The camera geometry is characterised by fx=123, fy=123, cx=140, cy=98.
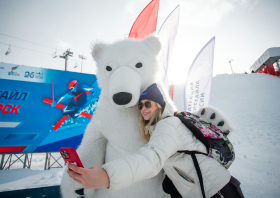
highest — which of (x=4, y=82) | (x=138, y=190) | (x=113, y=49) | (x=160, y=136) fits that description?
(x=113, y=49)

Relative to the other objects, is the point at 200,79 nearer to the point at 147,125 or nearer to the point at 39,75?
the point at 147,125

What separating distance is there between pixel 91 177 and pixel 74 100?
5385 millimetres

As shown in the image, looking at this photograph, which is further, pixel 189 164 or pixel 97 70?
pixel 97 70

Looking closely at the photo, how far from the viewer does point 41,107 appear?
15.7ft

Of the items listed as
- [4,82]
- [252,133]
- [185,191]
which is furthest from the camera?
[252,133]

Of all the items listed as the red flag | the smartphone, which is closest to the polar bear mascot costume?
the smartphone

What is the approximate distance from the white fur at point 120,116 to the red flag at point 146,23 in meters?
2.49

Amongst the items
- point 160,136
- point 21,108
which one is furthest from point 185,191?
point 21,108

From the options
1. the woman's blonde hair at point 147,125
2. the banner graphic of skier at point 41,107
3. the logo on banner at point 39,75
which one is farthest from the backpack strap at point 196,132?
the logo on banner at point 39,75

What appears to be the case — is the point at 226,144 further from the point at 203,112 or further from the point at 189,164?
the point at 203,112

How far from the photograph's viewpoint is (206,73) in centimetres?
410

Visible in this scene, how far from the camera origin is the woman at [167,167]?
526mm

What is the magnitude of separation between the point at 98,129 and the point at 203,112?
1198mm

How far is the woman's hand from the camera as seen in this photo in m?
0.50
